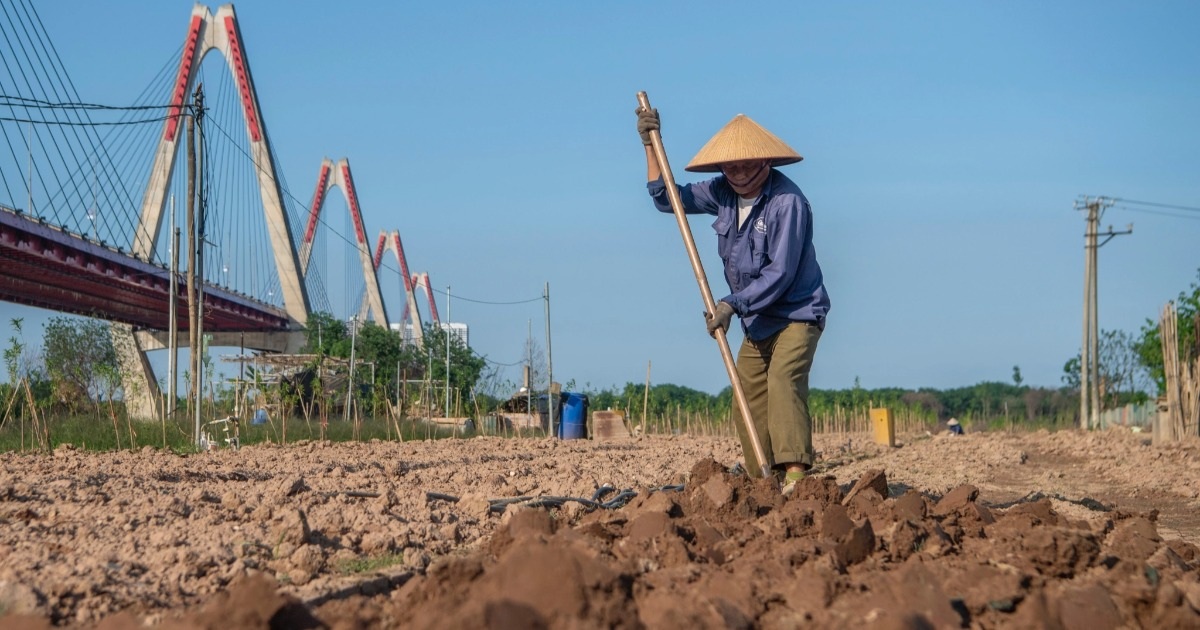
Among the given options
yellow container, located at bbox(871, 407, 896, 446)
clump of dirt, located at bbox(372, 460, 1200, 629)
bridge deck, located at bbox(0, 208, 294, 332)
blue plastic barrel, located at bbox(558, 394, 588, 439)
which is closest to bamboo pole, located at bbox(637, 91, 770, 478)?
clump of dirt, located at bbox(372, 460, 1200, 629)

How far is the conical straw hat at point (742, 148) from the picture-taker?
17.6 ft

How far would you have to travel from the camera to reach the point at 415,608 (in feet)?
8.19

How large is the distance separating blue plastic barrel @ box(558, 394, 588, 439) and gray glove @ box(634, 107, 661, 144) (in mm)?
15446

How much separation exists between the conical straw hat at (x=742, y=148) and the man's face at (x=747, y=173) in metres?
0.05

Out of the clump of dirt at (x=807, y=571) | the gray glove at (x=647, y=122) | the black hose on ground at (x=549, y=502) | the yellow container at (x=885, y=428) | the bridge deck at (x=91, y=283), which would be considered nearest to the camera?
the clump of dirt at (x=807, y=571)

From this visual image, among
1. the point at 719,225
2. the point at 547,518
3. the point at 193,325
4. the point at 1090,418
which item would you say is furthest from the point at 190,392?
the point at 1090,418

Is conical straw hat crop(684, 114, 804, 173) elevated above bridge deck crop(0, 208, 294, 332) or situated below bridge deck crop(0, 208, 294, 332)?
below

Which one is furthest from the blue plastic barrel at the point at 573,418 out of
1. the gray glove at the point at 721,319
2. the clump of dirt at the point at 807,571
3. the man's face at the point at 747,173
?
the clump of dirt at the point at 807,571

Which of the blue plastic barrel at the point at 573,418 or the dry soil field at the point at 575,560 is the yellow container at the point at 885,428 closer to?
the blue plastic barrel at the point at 573,418

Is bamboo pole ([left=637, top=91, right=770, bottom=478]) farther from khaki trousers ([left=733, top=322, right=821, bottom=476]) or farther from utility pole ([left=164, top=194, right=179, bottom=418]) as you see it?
utility pole ([left=164, top=194, right=179, bottom=418])

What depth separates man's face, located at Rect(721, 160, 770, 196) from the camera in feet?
17.8

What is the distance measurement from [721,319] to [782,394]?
435 millimetres

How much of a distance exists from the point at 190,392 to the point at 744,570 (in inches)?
584

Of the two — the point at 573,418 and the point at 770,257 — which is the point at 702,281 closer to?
the point at 770,257
